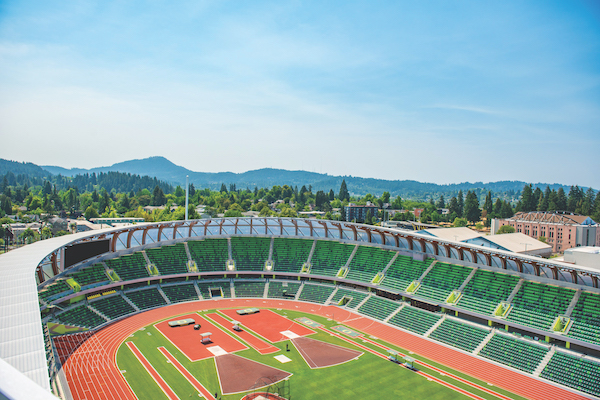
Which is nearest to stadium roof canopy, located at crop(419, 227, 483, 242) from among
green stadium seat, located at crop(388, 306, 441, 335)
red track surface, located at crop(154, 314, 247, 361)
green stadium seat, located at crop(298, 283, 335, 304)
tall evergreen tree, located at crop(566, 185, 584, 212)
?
green stadium seat, located at crop(298, 283, 335, 304)

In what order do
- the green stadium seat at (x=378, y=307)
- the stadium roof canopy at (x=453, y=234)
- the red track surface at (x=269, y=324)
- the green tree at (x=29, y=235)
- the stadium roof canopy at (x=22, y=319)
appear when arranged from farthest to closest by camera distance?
1. the green tree at (x=29, y=235)
2. the stadium roof canopy at (x=453, y=234)
3. the green stadium seat at (x=378, y=307)
4. the red track surface at (x=269, y=324)
5. the stadium roof canopy at (x=22, y=319)

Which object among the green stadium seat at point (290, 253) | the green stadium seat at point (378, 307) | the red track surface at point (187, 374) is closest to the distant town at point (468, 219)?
the green stadium seat at point (290, 253)

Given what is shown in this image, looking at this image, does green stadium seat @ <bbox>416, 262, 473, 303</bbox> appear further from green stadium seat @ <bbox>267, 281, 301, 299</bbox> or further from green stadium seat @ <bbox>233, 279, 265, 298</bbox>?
green stadium seat @ <bbox>233, 279, 265, 298</bbox>

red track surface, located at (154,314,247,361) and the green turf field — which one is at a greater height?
the green turf field

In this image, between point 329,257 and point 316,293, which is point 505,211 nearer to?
point 329,257

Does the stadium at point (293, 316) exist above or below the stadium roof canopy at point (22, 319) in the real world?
below

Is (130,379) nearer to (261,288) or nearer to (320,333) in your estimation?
(320,333)

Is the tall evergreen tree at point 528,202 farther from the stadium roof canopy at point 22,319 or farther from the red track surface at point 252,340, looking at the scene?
the stadium roof canopy at point 22,319
